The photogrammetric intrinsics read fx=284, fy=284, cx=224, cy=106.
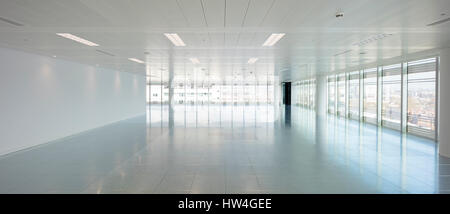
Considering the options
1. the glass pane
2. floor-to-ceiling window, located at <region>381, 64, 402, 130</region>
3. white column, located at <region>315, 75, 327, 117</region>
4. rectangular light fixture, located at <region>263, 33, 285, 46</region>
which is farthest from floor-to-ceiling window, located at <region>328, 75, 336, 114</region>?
rectangular light fixture, located at <region>263, 33, 285, 46</region>

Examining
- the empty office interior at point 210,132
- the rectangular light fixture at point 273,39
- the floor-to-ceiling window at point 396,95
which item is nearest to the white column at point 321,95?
the floor-to-ceiling window at point 396,95

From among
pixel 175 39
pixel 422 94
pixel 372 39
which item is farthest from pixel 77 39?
pixel 422 94

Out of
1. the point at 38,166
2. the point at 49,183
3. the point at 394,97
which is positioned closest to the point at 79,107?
the point at 38,166

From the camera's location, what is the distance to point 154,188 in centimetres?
563

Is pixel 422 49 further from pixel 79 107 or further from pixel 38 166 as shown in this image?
pixel 79 107

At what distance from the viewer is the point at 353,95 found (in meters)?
20.0

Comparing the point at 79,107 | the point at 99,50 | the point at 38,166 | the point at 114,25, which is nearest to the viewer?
the point at 114,25

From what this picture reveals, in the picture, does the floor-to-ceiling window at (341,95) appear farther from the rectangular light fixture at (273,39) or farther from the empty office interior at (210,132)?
the rectangular light fixture at (273,39)

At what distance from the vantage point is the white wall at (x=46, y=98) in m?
9.31

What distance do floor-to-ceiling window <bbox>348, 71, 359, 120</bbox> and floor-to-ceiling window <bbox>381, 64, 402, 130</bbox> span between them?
330 centimetres

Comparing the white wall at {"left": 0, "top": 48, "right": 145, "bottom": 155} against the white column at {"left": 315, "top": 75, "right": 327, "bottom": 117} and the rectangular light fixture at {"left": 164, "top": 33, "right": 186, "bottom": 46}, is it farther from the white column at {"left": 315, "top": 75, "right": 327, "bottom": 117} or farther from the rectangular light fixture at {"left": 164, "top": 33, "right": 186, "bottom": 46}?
the white column at {"left": 315, "top": 75, "right": 327, "bottom": 117}

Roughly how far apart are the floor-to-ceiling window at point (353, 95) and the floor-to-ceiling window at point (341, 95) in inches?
52.3

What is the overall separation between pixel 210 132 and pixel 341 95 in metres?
13.4
